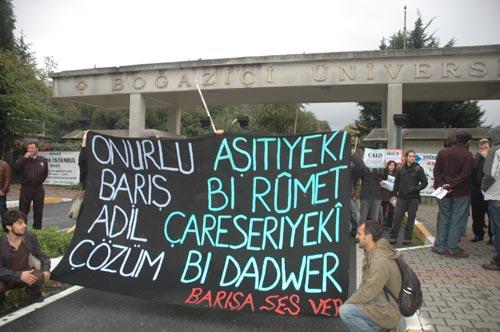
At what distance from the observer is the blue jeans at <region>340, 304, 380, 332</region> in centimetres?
321

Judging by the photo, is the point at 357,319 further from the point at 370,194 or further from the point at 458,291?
the point at 370,194

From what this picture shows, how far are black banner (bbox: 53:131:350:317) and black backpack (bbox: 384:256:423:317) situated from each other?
61 centimetres

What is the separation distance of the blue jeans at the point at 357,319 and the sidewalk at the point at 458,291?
0.82 metres

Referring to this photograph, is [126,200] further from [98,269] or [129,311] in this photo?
[129,311]

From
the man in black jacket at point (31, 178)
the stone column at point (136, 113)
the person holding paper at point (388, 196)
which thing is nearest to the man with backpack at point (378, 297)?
the person holding paper at point (388, 196)

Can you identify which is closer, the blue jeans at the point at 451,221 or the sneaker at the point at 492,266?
the sneaker at the point at 492,266

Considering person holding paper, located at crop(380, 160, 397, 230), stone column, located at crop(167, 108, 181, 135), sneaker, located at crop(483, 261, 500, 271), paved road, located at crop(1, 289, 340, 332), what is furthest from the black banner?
stone column, located at crop(167, 108, 181, 135)

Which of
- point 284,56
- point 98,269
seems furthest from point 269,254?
point 284,56

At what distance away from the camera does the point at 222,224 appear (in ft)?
13.9

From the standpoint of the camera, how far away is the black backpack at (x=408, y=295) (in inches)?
124

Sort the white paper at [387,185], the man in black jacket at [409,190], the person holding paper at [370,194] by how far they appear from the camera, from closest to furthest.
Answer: the man in black jacket at [409,190], the person holding paper at [370,194], the white paper at [387,185]

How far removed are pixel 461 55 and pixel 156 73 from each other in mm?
11239

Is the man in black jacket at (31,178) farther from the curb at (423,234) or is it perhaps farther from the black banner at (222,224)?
the curb at (423,234)

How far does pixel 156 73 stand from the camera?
17.2 m
